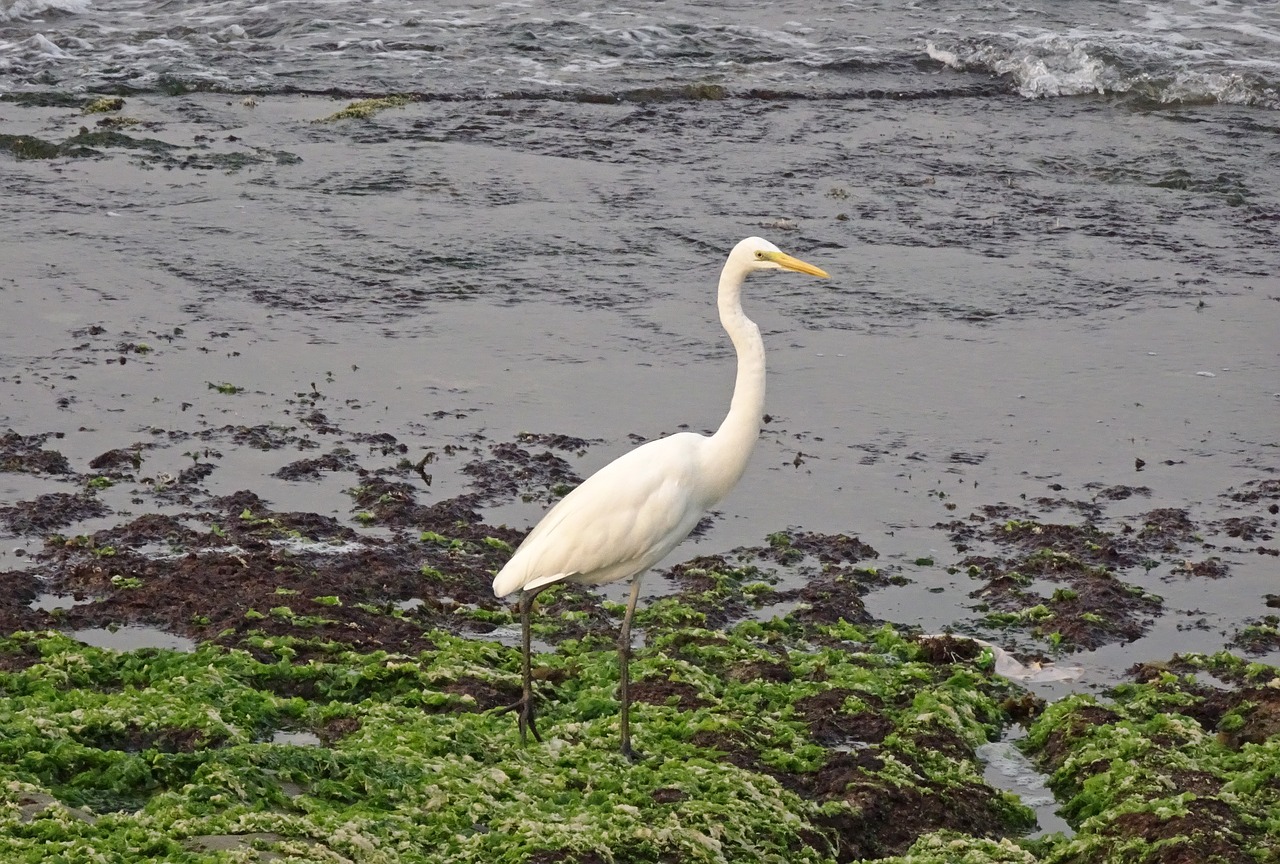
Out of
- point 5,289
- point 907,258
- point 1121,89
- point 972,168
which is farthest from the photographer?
point 1121,89

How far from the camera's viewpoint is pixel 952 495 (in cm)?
946

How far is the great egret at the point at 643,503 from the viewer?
256 inches

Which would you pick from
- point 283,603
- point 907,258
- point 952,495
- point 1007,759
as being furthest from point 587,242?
point 1007,759

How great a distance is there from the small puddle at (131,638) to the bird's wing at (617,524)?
159cm

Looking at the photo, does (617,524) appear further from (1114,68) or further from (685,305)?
(1114,68)

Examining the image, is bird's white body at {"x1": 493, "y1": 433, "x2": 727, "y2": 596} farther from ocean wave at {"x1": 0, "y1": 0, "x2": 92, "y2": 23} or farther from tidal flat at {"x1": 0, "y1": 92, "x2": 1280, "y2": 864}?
ocean wave at {"x1": 0, "y1": 0, "x2": 92, "y2": 23}

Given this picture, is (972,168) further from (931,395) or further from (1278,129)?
(931,395)

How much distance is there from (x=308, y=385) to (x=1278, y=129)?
13186 mm

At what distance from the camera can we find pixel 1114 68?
2088 centimetres

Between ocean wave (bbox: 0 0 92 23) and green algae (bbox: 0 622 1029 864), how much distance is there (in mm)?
19000

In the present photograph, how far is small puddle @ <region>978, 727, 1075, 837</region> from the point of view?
623 cm

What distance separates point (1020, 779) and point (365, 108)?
13.8m

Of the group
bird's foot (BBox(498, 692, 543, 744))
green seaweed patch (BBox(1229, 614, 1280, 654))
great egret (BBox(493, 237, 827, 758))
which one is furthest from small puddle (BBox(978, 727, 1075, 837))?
bird's foot (BBox(498, 692, 543, 744))

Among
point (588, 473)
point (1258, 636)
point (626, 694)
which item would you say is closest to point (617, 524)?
point (626, 694)
